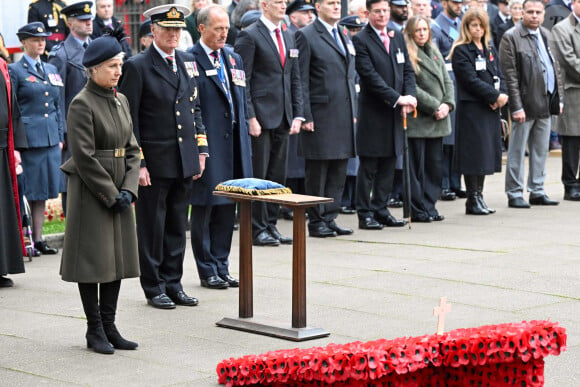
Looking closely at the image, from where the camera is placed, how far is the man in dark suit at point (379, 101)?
11969 millimetres

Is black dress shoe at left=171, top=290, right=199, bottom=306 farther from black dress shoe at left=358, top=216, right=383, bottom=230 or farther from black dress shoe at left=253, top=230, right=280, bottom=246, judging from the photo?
black dress shoe at left=358, top=216, right=383, bottom=230

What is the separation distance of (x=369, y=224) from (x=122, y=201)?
546 cm

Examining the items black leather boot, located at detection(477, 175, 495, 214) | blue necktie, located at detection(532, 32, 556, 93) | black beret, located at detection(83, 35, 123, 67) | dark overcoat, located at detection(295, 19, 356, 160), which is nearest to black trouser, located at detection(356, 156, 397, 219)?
dark overcoat, located at detection(295, 19, 356, 160)

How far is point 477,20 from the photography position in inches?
503

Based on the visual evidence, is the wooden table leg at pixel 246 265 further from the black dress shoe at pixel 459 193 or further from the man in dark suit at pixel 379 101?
the black dress shoe at pixel 459 193

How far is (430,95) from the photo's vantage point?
499 inches

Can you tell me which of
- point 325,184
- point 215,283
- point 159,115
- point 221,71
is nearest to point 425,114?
point 325,184

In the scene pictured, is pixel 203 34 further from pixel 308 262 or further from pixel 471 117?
pixel 471 117

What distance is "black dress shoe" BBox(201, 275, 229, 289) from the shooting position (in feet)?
29.4

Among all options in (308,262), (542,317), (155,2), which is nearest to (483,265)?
(308,262)

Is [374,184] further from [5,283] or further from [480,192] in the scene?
[5,283]

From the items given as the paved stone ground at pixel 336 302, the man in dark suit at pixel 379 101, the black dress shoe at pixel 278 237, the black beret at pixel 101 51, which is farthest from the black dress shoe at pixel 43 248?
the black beret at pixel 101 51

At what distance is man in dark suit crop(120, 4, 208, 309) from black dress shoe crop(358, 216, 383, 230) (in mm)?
4008

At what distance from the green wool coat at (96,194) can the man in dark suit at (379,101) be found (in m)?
5.22
